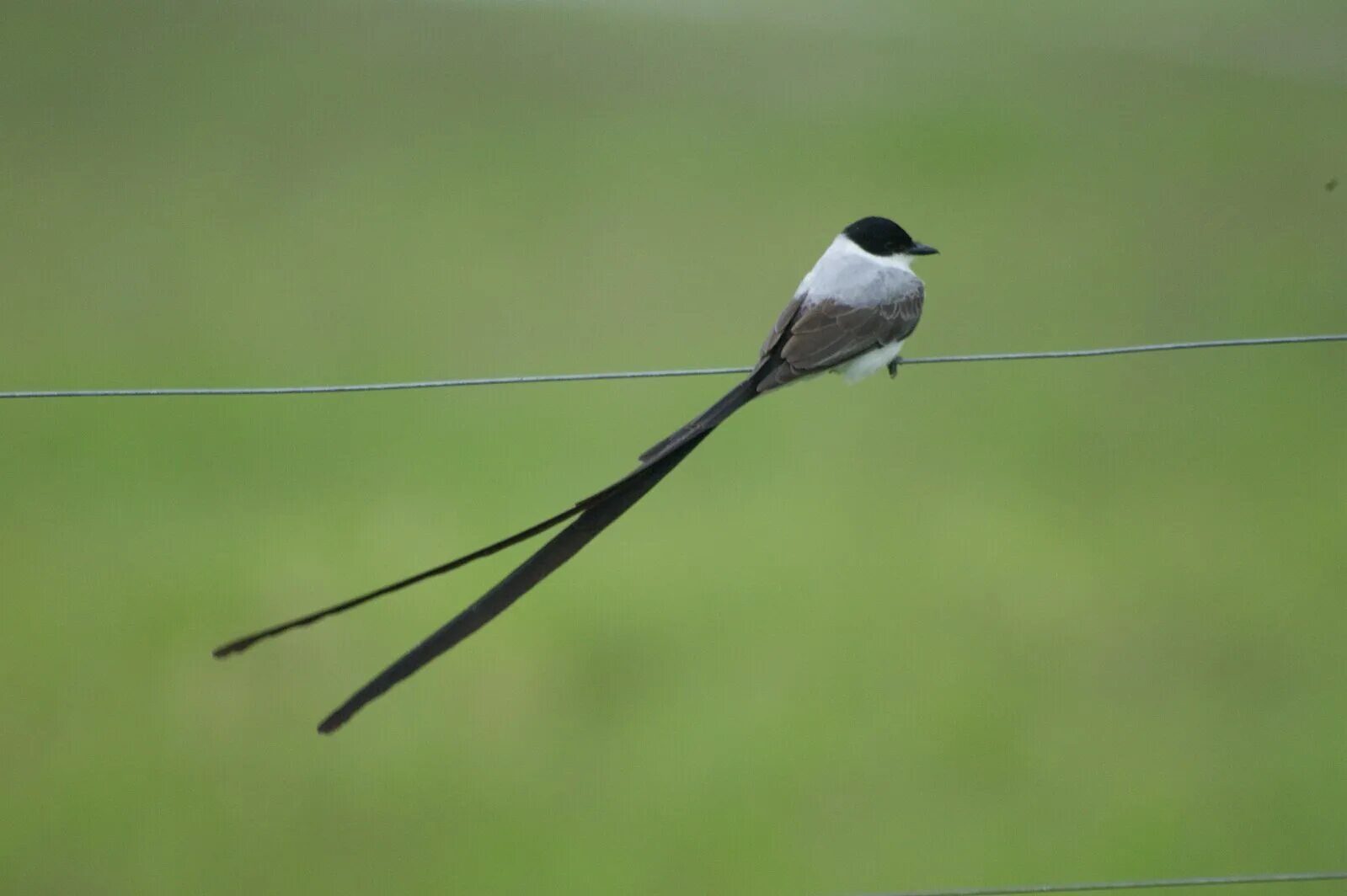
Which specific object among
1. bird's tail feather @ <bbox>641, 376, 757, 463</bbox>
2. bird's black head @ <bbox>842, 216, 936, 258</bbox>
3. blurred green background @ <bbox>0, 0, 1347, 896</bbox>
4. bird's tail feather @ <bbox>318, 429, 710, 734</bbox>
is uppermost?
bird's black head @ <bbox>842, 216, 936, 258</bbox>

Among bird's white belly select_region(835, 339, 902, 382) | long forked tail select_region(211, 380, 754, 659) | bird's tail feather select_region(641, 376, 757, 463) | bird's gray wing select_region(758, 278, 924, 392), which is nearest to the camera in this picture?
long forked tail select_region(211, 380, 754, 659)

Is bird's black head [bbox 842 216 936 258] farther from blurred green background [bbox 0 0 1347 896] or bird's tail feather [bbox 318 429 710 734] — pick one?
blurred green background [bbox 0 0 1347 896]

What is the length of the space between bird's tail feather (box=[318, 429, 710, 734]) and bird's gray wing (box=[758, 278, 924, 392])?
701mm

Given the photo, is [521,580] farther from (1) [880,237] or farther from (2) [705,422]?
(1) [880,237]

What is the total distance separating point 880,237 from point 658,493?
3557mm

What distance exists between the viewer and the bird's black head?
4.19 meters

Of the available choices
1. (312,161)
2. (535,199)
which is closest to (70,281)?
(312,161)

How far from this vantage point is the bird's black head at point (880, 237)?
4188mm

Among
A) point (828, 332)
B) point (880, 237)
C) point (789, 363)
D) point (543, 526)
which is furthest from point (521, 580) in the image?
point (880, 237)

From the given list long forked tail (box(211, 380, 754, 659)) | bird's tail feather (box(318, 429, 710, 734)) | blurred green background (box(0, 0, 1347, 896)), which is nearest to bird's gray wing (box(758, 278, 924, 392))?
long forked tail (box(211, 380, 754, 659))

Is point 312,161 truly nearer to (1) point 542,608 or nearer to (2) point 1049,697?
(1) point 542,608

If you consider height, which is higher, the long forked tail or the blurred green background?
the long forked tail

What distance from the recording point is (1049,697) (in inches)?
253

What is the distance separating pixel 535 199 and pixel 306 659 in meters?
5.20
